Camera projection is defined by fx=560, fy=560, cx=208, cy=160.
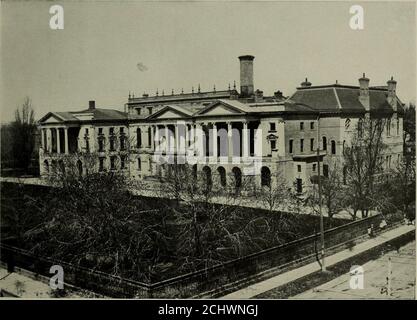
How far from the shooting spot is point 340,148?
68.6 ft

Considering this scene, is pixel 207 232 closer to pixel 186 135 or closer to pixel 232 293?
pixel 232 293

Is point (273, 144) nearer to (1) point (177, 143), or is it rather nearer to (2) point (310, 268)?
(1) point (177, 143)

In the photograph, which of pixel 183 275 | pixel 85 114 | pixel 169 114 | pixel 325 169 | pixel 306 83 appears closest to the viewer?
pixel 183 275

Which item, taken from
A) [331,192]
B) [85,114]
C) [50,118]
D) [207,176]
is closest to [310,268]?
[331,192]

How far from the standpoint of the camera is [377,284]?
55.4ft

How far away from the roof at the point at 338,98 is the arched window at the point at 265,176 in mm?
2863

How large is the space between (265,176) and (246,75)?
12.1ft

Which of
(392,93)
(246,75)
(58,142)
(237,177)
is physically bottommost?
(237,177)

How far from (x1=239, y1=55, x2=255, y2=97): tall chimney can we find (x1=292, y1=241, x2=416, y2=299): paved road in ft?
23.5

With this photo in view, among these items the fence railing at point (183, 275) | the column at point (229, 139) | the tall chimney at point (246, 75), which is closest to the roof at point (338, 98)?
the tall chimney at point (246, 75)

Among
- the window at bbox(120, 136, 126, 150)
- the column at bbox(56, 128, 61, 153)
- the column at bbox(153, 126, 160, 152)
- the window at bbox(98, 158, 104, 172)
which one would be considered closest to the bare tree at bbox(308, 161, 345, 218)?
the column at bbox(153, 126, 160, 152)

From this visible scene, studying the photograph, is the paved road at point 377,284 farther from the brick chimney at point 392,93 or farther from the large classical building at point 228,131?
the brick chimney at point 392,93

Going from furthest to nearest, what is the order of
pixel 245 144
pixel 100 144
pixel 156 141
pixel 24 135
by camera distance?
1. pixel 156 141
2. pixel 245 144
3. pixel 100 144
4. pixel 24 135

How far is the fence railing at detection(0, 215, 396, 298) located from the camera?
15.2 m
